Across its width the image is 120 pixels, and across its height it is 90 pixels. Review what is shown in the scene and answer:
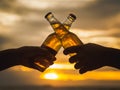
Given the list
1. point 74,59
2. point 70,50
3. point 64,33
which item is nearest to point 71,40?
point 64,33

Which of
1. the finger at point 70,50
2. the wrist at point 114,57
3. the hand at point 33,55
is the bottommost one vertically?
the wrist at point 114,57

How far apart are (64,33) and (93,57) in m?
1.90

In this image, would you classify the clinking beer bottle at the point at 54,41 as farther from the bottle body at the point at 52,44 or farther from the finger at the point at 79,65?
the finger at the point at 79,65

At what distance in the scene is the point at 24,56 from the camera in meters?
6.18

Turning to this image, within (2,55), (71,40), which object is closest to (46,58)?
(2,55)

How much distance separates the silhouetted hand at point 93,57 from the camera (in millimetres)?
5715

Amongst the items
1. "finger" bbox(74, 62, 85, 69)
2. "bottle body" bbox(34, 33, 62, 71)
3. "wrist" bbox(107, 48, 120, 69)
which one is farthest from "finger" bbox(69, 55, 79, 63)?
"bottle body" bbox(34, 33, 62, 71)

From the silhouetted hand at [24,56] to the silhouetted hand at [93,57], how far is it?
0.33m

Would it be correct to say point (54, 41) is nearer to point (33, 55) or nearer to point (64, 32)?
point (64, 32)

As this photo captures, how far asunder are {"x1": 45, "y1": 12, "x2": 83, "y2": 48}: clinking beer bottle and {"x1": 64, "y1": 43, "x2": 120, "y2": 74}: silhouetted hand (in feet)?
4.53

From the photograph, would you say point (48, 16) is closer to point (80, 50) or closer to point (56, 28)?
point (56, 28)

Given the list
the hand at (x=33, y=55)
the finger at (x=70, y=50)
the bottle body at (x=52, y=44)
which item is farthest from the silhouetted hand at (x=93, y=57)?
the bottle body at (x=52, y=44)

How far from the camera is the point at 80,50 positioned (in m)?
5.95

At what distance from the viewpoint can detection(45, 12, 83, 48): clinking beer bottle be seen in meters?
7.52
